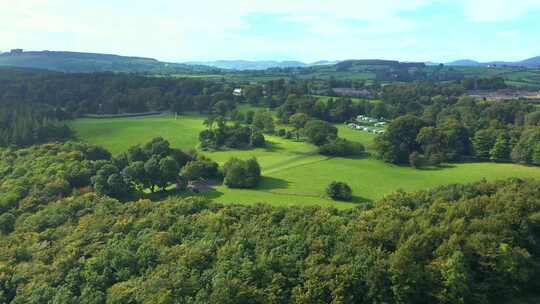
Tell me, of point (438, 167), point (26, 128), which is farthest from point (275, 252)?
point (26, 128)

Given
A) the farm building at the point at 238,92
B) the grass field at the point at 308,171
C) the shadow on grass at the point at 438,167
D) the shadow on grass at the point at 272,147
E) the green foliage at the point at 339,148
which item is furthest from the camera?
the farm building at the point at 238,92

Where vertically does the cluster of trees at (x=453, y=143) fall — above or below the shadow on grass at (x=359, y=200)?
above

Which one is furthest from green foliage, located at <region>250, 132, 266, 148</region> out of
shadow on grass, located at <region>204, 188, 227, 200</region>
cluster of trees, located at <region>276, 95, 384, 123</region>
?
shadow on grass, located at <region>204, 188, 227, 200</region>

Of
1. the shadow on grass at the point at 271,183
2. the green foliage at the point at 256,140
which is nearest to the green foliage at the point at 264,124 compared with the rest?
the green foliage at the point at 256,140

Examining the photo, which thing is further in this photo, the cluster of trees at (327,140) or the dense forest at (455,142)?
the cluster of trees at (327,140)

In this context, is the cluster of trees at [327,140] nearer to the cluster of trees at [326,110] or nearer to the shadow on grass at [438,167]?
the shadow on grass at [438,167]
